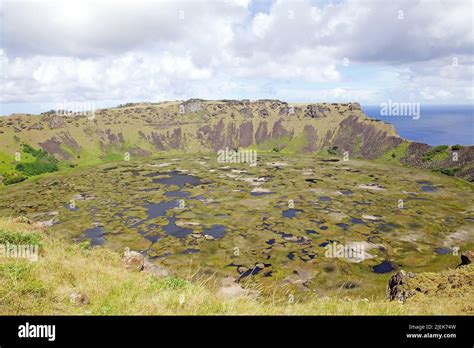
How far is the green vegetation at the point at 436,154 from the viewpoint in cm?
14000

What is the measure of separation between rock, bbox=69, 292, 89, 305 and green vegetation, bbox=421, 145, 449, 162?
158 meters

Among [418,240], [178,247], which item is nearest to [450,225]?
[418,240]

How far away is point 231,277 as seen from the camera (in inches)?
1786

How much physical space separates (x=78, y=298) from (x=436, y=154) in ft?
536

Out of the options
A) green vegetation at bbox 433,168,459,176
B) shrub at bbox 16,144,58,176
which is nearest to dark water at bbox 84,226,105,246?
shrub at bbox 16,144,58,176

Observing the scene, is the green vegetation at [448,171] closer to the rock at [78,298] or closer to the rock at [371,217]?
the rock at [371,217]

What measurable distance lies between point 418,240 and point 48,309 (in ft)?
204

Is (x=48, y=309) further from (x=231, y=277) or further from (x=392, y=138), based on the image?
(x=392, y=138)

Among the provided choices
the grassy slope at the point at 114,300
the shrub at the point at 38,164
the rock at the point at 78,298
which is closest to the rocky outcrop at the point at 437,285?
the grassy slope at the point at 114,300

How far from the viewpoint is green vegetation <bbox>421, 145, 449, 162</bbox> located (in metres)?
140

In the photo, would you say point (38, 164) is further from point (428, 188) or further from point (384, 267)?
point (428, 188)

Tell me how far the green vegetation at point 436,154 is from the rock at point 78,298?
158m
